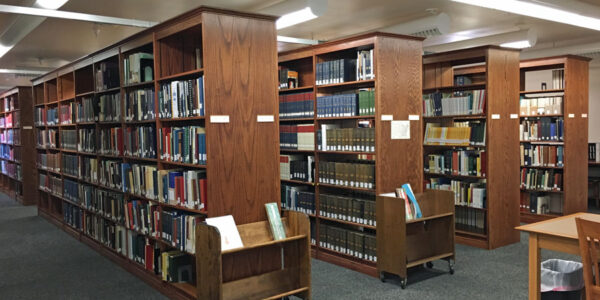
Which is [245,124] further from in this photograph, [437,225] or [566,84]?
[566,84]

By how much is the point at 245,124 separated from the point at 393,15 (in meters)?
4.38

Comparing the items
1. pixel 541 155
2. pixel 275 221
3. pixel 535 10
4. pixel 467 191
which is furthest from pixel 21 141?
pixel 541 155

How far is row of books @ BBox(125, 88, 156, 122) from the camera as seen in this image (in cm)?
438

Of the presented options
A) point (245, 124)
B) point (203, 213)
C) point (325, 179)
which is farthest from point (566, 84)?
point (203, 213)

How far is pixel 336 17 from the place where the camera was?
23.5 ft

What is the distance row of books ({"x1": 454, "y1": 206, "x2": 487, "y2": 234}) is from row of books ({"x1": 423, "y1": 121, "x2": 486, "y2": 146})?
87 cm

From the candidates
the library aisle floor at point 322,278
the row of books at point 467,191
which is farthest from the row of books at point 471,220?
the library aisle floor at point 322,278

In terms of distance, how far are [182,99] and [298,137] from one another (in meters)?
1.92

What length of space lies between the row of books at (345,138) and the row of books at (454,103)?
160cm

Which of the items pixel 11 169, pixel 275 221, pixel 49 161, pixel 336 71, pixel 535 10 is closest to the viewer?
pixel 275 221

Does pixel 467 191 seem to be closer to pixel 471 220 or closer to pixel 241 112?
pixel 471 220

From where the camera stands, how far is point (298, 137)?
5.49 m

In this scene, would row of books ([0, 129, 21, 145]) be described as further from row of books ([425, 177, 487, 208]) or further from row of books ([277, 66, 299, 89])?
row of books ([425, 177, 487, 208])

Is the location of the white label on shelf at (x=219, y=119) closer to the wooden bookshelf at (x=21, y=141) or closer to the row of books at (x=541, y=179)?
the row of books at (x=541, y=179)
